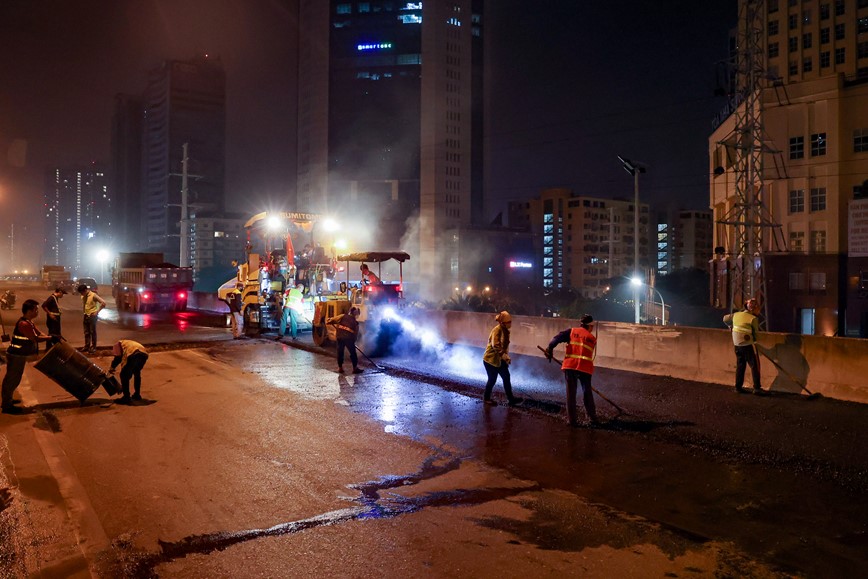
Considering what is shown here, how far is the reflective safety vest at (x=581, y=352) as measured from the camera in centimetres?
934

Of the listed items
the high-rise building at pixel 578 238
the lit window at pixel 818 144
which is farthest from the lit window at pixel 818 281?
the high-rise building at pixel 578 238

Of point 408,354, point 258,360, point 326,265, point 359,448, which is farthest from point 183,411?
point 326,265

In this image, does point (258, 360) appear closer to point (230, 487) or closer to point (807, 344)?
point (230, 487)

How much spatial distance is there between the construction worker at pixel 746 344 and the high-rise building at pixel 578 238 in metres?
119

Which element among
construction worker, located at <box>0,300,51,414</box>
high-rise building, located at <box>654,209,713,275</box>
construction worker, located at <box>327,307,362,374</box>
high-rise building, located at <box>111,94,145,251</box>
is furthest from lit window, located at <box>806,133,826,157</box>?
high-rise building, located at <box>111,94,145,251</box>

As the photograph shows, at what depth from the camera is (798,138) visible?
179 ft

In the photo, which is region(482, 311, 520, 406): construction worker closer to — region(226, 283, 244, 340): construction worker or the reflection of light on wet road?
the reflection of light on wet road

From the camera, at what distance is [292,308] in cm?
2036

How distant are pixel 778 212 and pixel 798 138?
614 cm

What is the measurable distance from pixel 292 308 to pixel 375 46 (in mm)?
117863

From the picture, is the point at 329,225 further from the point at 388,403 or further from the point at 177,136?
the point at 177,136

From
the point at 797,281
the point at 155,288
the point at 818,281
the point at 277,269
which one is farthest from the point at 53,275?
the point at 818,281

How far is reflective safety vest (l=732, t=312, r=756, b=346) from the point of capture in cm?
1142

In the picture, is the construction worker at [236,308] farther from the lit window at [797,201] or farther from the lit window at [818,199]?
the lit window at [818,199]
